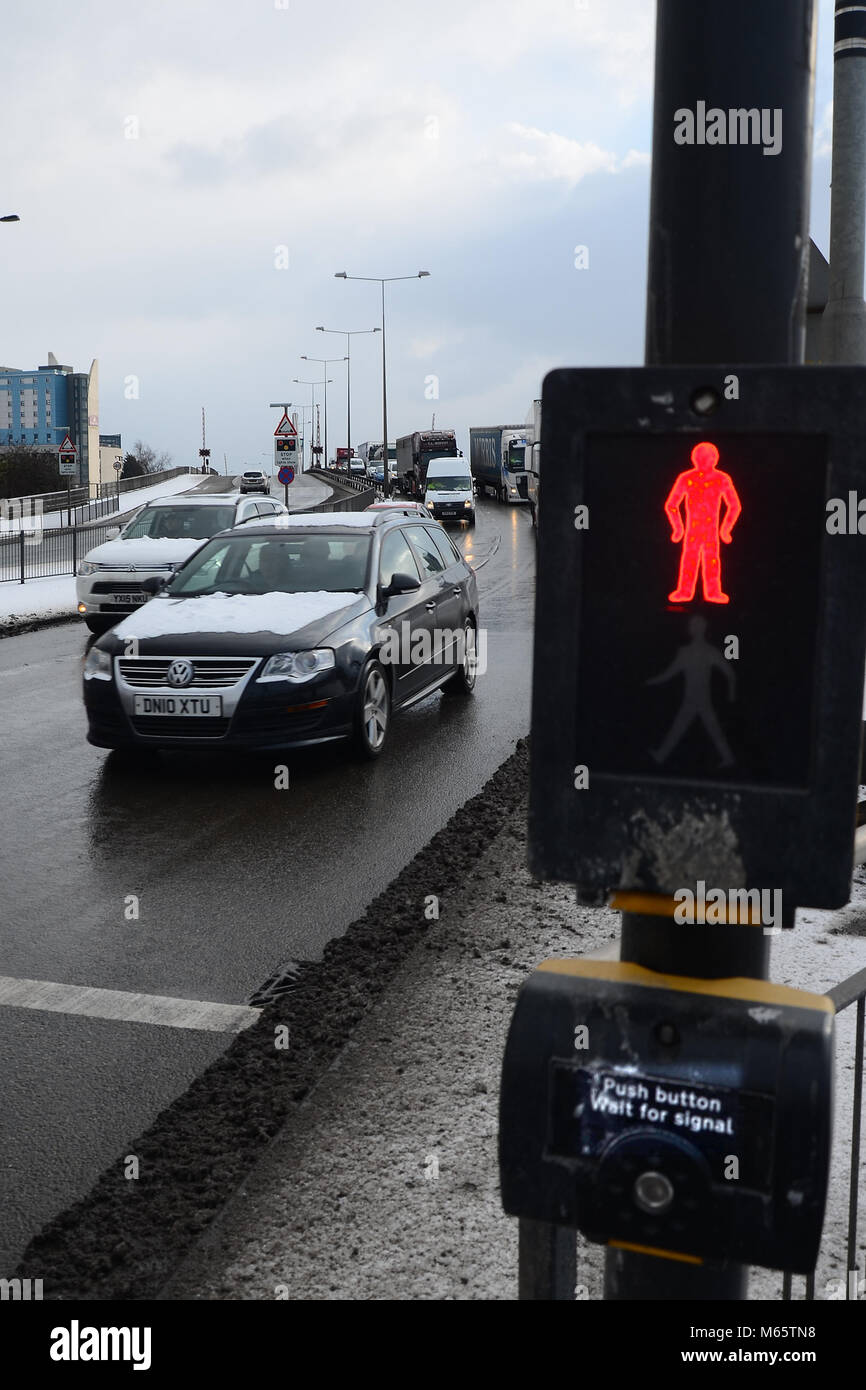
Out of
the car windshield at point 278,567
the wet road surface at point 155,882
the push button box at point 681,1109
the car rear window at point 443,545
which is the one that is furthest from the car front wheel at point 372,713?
the push button box at point 681,1109

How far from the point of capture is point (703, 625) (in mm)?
1468

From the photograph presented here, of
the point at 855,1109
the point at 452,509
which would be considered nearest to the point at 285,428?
the point at 452,509

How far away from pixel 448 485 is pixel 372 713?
4290 cm

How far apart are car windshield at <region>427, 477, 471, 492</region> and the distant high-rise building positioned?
116 m

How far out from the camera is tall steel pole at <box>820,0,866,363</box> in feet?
22.0

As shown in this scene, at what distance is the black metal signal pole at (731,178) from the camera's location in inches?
58.8

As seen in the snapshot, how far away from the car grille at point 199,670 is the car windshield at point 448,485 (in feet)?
141

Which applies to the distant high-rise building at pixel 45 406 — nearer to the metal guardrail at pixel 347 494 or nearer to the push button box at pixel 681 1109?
the metal guardrail at pixel 347 494

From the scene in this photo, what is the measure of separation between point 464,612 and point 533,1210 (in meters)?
10.6

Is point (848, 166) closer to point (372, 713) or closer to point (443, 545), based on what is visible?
point (372, 713)

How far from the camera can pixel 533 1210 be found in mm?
1660

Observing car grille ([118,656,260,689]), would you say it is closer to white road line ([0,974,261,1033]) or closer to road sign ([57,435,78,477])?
white road line ([0,974,261,1033])
